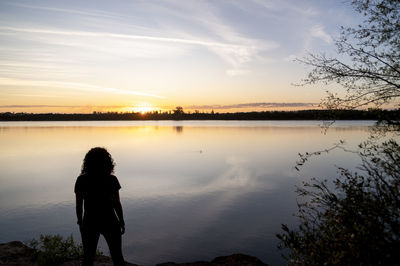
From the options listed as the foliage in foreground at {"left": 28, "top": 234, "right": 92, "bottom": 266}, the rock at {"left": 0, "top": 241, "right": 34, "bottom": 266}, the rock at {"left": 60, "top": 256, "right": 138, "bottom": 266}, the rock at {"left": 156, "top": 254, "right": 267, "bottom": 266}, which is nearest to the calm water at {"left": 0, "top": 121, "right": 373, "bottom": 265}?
the rock at {"left": 156, "top": 254, "right": 267, "bottom": 266}

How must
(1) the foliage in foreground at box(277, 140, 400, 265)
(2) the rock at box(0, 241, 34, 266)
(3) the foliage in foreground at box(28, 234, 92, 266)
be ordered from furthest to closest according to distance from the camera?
(2) the rock at box(0, 241, 34, 266) < (3) the foliage in foreground at box(28, 234, 92, 266) < (1) the foliage in foreground at box(277, 140, 400, 265)

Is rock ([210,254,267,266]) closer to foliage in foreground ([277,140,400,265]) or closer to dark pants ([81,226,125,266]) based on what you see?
foliage in foreground ([277,140,400,265])

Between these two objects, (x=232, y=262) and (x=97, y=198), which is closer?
(x=97, y=198)

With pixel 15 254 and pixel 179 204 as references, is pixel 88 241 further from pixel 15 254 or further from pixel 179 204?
pixel 179 204

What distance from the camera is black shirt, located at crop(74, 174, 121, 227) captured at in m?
6.13

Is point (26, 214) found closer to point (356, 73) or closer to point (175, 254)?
point (175, 254)

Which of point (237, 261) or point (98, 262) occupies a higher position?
point (98, 262)

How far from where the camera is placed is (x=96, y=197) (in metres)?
6.13

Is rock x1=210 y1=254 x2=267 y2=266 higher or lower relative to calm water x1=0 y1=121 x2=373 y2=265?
higher

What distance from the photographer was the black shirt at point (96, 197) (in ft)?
20.1

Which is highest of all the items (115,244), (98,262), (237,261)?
(115,244)

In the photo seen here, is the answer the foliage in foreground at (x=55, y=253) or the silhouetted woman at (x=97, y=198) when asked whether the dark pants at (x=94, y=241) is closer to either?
the silhouetted woman at (x=97, y=198)

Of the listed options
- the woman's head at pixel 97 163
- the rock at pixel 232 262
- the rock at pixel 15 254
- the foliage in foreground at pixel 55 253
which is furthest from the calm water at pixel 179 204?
the woman's head at pixel 97 163

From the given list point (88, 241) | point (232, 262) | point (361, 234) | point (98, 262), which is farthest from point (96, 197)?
point (232, 262)
